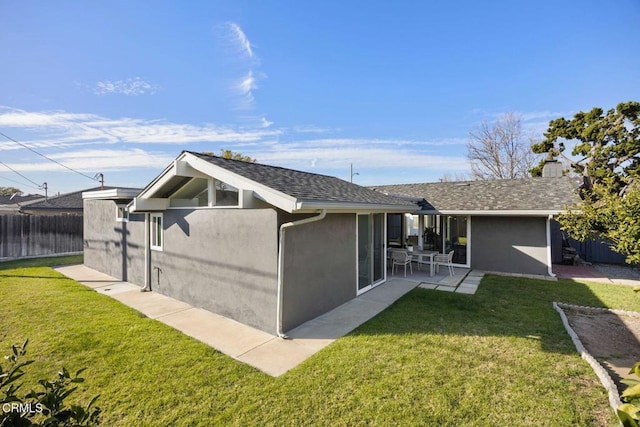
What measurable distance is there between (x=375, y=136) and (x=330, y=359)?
23331 mm

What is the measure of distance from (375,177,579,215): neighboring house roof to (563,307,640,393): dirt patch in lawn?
14.7 feet

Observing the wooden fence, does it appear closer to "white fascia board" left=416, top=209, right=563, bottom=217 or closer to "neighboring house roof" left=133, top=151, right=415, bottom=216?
"neighboring house roof" left=133, top=151, right=415, bottom=216

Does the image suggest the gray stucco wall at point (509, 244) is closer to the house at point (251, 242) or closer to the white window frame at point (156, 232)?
the house at point (251, 242)

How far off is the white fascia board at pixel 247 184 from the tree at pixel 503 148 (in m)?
29.6

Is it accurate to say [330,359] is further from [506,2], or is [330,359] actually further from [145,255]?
[506,2]

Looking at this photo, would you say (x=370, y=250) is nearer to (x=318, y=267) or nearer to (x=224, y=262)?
(x=318, y=267)

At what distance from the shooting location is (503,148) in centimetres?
2872

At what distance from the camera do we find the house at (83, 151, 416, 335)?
20.2 ft

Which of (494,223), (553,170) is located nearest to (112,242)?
(494,223)

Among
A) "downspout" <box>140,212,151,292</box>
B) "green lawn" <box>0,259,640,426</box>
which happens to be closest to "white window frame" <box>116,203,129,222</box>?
"downspout" <box>140,212,151,292</box>

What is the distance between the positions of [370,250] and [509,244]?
267 inches

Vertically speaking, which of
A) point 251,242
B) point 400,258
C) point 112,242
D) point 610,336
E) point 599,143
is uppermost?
point 599,143

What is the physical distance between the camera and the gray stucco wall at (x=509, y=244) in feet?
38.2

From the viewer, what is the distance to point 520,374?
15.3 feet
